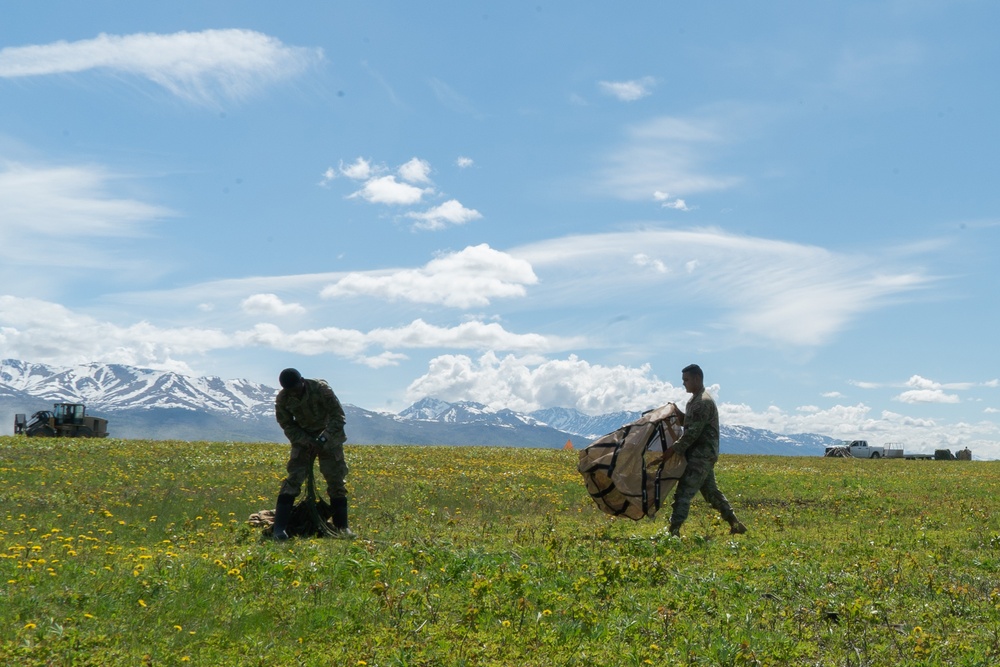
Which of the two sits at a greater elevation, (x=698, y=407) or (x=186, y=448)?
(x=698, y=407)

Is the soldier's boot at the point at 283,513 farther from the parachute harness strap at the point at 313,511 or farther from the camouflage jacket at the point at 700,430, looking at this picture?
the camouflage jacket at the point at 700,430

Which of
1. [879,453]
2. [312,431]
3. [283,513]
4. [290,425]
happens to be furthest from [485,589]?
[879,453]

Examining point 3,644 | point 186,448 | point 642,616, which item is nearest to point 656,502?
point 642,616

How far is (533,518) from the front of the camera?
1534 centimetres

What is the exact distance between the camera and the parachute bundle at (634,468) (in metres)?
12.4

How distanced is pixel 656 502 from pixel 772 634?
5.05 m

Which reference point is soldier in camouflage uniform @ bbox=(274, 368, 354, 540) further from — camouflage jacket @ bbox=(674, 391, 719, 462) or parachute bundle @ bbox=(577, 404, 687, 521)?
camouflage jacket @ bbox=(674, 391, 719, 462)

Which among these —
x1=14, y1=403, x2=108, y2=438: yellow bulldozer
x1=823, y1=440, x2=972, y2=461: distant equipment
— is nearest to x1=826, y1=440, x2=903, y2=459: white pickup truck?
x1=823, y1=440, x2=972, y2=461: distant equipment

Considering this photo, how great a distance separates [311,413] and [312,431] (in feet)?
1.03

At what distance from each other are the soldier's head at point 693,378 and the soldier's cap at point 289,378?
592 cm

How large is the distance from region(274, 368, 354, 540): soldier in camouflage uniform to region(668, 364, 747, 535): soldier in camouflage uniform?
5.05 meters

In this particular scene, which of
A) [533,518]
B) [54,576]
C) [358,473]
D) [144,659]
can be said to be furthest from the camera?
[358,473]

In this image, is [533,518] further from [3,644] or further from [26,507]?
[3,644]

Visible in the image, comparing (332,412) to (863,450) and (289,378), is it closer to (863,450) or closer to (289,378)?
(289,378)
